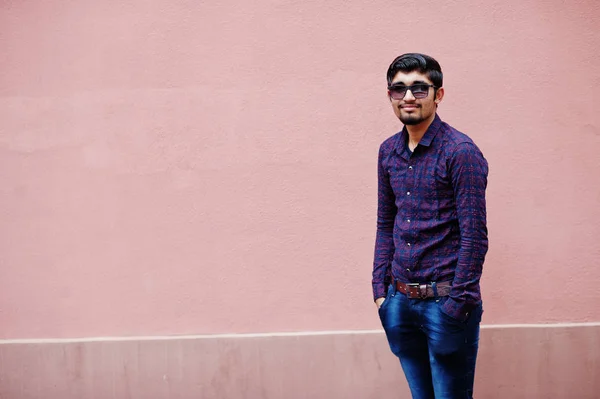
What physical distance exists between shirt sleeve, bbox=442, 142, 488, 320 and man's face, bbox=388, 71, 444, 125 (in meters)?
0.23

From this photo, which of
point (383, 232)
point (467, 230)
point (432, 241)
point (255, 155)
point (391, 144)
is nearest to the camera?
point (467, 230)

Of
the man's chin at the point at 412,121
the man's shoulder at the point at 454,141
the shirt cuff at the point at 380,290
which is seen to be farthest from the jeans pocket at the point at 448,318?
the man's chin at the point at 412,121

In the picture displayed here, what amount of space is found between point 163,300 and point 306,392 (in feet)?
3.44

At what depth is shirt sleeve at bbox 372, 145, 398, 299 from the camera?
293 centimetres

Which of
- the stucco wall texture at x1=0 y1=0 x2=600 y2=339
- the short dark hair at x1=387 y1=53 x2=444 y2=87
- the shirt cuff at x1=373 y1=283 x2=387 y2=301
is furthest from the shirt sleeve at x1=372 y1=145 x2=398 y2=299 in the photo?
the stucco wall texture at x1=0 y1=0 x2=600 y2=339

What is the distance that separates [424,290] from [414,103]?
0.78 meters

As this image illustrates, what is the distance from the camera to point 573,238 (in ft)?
12.7

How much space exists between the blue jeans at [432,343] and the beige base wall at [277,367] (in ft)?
3.57

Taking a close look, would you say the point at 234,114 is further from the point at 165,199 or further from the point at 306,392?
the point at 306,392

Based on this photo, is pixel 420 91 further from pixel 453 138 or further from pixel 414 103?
pixel 453 138

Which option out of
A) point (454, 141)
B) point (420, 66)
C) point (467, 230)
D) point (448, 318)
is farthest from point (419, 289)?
point (420, 66)

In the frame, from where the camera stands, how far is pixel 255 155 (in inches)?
153

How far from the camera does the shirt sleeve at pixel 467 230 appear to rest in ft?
8.27

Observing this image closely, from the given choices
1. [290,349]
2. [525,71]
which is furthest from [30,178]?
[525,71]
